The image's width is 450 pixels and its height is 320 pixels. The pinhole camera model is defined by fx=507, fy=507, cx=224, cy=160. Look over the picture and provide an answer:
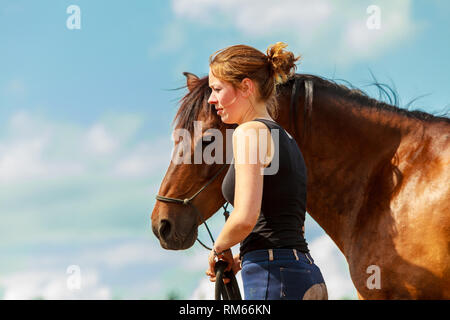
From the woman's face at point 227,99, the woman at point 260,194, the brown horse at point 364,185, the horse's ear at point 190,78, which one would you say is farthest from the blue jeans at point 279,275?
the horse's ear at point 190,78

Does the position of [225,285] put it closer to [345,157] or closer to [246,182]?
[246,182]

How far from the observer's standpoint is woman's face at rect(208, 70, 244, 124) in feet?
8.45

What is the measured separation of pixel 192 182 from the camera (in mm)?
4699

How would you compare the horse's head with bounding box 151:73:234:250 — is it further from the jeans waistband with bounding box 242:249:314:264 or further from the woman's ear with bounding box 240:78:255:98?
the jeans waistband with bounding box 242:249:314:264

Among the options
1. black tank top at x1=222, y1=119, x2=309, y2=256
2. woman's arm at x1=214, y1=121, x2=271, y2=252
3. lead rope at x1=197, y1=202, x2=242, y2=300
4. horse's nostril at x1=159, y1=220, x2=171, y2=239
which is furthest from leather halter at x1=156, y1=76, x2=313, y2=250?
woman's arm at x1=214, y1=121, x2=271, y2=252

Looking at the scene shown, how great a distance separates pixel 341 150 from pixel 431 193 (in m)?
0.91

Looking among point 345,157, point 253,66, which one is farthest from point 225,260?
point 345,157

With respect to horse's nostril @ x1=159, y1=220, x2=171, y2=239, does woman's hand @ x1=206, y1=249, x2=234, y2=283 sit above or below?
below

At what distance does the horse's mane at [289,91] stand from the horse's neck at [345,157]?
111 mm

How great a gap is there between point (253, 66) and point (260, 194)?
731 mm

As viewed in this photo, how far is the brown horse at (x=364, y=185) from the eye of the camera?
4.04 metres

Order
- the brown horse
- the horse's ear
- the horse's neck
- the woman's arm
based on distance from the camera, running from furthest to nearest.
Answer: the horse's ear
the horse's neck
the brown horse
the woman's arm

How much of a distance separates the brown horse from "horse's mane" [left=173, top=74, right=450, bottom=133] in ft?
0.04

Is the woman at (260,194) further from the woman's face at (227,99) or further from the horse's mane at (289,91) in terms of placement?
the horse's mane at (289,91)
